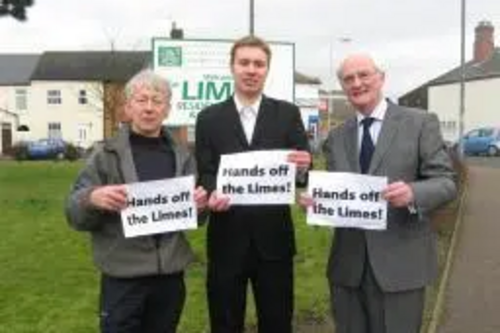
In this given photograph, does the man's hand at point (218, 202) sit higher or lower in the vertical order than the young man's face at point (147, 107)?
lower

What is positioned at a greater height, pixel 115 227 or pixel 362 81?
pixel 362 81

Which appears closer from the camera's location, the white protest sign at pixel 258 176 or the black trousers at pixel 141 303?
the black trousers at pixel 141 303

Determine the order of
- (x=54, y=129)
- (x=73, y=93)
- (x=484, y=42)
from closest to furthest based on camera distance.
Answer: (x=484, y=42) → (x=73, y=93) → (x=54, y=129)

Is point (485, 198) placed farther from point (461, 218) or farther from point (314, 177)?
point (314, 177)

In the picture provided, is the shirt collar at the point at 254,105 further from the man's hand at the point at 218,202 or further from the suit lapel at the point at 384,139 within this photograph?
the suit lapel at the point at 384,139

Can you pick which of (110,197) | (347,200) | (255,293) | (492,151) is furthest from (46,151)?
(347,200)

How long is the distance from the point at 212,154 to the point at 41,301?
4642 millimetres

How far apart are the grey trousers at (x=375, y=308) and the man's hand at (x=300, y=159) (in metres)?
0.72

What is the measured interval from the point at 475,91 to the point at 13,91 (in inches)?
1522

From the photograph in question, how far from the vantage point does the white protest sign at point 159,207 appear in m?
5.38

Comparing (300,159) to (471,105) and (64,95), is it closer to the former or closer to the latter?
(471,105)

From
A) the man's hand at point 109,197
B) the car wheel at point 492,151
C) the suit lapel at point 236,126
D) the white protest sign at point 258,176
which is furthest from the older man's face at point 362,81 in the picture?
the car wheel at point 492,151

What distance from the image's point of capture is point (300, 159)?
5.80 m

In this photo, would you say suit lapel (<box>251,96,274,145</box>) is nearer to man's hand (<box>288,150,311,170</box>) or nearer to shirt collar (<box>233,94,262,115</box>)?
shirt collar (<box>233,94,262,115</box>)
